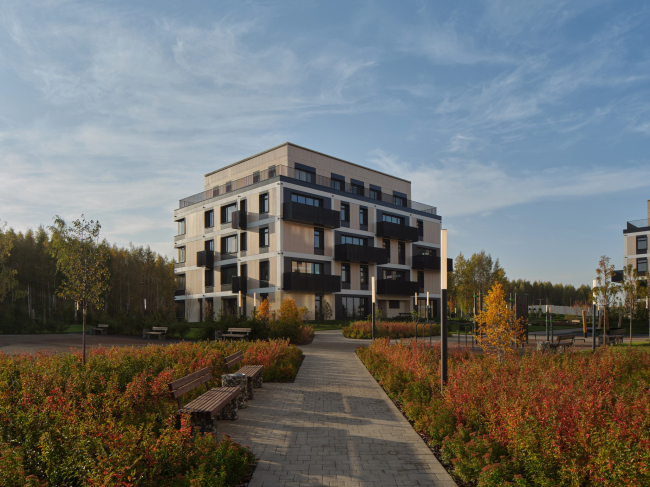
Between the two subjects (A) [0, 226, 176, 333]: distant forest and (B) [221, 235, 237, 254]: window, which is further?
(A) [0, 226, 176, 333]: distant forest

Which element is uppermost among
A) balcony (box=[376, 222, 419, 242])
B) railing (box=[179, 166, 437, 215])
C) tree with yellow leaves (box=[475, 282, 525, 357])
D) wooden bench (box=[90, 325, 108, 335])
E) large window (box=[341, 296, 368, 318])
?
railing (box=[179, 166, 437, 215])

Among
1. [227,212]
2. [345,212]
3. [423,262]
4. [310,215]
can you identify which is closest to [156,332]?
[310,215]

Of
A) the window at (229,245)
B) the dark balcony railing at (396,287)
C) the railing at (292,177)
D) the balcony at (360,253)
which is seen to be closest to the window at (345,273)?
the balcony at (360,253)

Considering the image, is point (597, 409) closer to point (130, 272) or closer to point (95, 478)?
point (95, 478)

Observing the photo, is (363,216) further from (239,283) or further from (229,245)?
(239,283)

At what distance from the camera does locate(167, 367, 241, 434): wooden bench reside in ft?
21.0

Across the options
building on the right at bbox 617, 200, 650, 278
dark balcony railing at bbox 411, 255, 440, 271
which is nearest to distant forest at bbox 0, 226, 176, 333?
dark balcony railing at bbox 411, 255, 440, 271

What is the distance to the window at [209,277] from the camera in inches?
1735

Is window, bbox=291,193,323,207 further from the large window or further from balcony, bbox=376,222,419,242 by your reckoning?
the large window

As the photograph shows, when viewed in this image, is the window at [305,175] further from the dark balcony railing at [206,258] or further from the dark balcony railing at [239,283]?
the dark balcony railing at [206,258]

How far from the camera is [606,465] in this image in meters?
4.21

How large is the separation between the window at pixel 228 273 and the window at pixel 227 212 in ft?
13.6

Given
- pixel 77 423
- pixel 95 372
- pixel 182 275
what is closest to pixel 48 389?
pixel 95 372

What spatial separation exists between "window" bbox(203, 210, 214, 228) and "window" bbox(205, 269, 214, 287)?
431 cm
